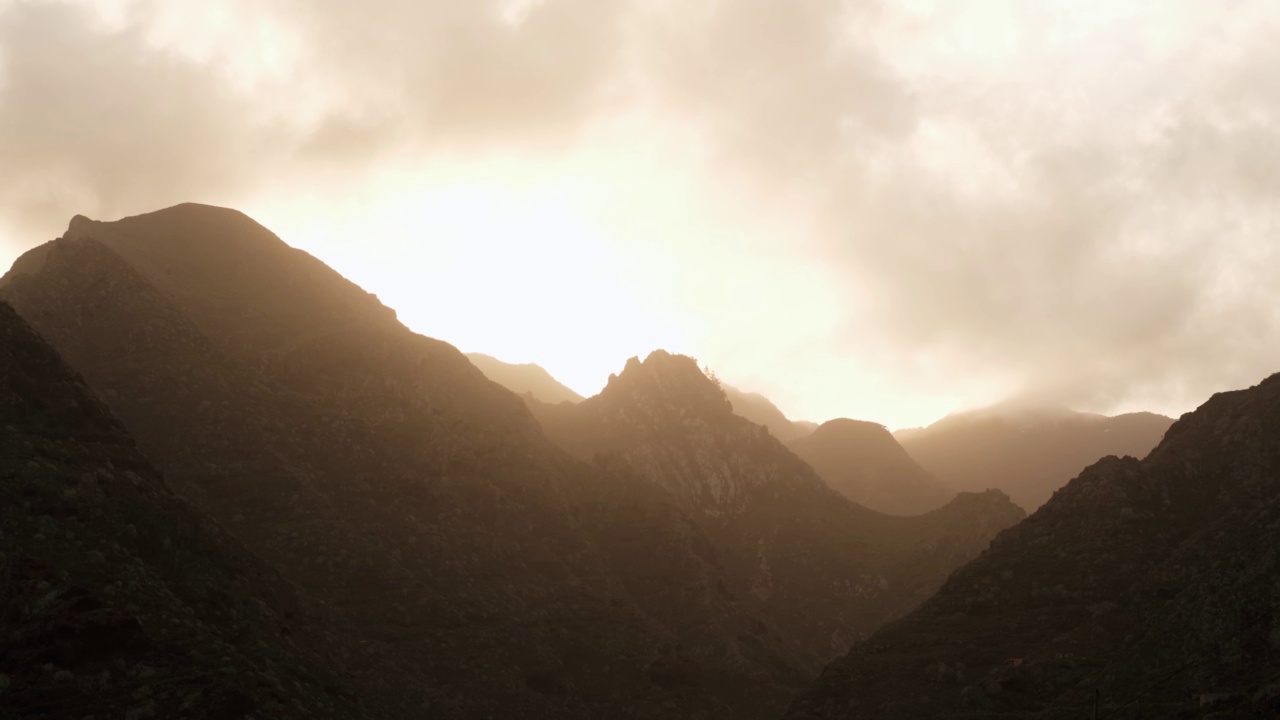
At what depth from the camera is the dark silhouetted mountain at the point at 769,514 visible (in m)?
127

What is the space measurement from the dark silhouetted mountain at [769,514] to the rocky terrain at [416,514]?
618mm

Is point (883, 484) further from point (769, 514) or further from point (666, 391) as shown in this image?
point (666, 391)

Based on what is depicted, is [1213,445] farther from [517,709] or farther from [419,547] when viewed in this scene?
[419,547]

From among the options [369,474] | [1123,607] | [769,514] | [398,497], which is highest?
[769,514]

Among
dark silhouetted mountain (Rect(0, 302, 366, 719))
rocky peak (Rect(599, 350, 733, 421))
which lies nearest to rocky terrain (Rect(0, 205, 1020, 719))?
dark silhouetted mountain (Rect(0, 302, 366, 719))

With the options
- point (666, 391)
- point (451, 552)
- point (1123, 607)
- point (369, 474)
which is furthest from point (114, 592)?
point (666, 391)

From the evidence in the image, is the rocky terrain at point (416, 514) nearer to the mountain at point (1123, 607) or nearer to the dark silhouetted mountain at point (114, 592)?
the dark silhouetted mountain at point (114, 592)

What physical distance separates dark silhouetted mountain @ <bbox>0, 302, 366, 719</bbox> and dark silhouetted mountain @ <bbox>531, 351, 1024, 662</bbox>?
216 ft

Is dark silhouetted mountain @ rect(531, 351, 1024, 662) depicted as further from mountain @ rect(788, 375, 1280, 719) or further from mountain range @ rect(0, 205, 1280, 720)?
mountain @ rect(788, 375, 1280, 719)

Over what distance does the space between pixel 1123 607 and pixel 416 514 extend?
216ft

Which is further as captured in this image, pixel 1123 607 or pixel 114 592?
pixel 1123 607

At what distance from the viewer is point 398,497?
3622 inches

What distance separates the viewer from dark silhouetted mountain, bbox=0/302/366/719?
3978 cm

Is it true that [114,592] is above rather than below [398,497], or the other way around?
below
